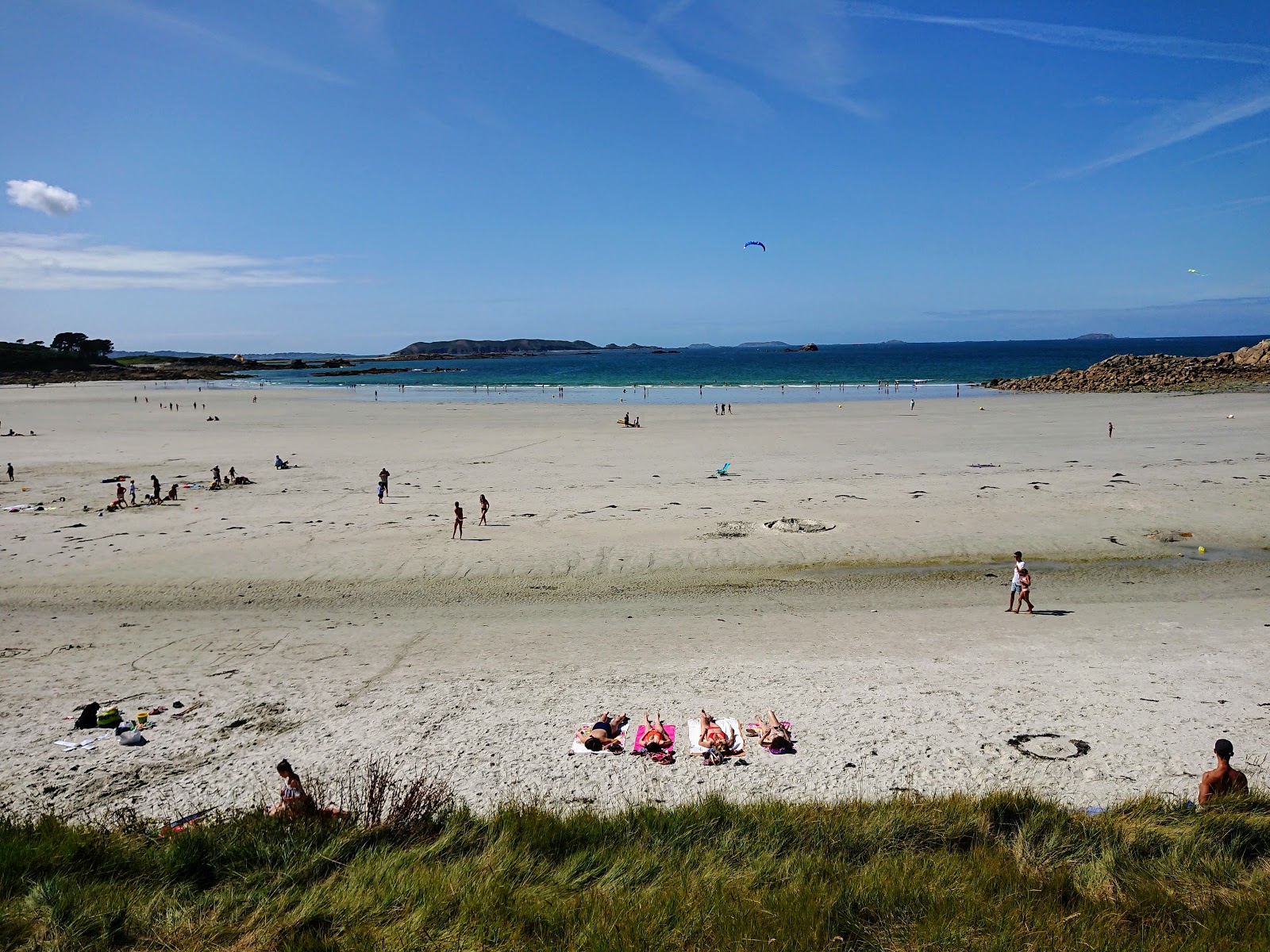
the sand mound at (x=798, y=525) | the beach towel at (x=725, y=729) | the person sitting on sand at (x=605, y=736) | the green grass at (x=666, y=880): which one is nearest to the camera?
the green grass at (x=666, y=880)

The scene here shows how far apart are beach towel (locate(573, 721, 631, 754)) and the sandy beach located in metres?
0.14

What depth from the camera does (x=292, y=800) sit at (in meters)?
6.08

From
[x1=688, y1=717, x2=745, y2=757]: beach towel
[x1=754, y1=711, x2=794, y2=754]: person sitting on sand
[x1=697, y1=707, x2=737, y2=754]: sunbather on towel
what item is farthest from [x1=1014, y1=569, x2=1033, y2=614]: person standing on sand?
[x1=697, y1=707, x2=737, y2=754]: sunbather on towel

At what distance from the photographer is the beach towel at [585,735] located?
8156mm

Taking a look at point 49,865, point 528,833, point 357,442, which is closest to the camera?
point 49,865

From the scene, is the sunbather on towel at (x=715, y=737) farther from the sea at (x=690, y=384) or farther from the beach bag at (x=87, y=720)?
the sea at (x=690, y=384)

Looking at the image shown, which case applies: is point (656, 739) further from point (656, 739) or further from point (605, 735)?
point (605, 735)

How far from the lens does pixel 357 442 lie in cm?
3606

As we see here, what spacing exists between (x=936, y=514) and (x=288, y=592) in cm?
1496

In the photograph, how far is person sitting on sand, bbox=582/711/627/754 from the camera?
8172 millimetres

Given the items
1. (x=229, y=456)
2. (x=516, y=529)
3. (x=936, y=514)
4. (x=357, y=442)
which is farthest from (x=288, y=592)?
(x=357, y=442)

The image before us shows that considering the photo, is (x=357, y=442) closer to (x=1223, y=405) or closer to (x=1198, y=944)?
(x=1198, y=944)

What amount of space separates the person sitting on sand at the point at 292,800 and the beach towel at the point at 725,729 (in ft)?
12.7

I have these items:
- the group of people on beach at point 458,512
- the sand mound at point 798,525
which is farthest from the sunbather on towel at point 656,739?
the sand mound at point 798,525
